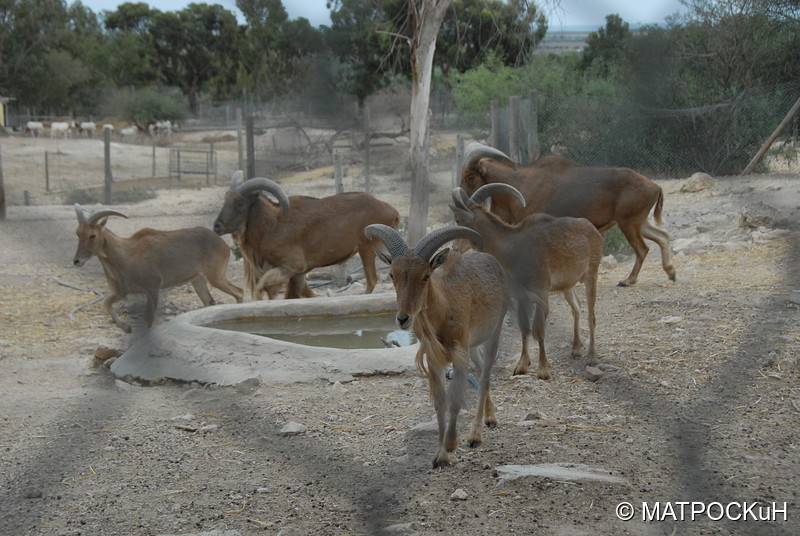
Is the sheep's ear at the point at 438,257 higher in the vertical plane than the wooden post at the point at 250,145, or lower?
lower

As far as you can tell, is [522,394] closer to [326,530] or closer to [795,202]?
[326,530]

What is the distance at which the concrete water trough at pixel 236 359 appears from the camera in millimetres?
6184

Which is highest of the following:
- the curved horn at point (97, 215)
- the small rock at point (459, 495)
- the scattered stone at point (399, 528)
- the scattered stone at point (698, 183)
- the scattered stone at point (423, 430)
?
the scattered stone at point (698, 183)

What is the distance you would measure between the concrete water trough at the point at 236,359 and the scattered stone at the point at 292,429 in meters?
0.97

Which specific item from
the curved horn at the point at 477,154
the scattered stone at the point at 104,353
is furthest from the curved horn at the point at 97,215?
the curved horn at the point at 477,154

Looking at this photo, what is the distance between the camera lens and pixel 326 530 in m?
3.65

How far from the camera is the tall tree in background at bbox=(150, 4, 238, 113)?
409 inches

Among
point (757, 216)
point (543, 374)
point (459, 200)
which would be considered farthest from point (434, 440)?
point (757, 216)

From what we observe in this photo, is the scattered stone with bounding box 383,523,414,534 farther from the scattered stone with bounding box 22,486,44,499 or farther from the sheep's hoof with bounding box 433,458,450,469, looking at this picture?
the scattered stone with bounding box 22,486,44,499

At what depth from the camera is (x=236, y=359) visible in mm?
6324

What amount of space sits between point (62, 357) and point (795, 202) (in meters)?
10.3

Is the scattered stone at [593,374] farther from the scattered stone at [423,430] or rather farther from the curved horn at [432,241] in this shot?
the curved horn at [432,241]

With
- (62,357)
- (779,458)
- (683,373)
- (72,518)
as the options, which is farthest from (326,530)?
(62,357)

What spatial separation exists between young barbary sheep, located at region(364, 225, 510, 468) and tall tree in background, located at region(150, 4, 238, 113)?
286 centimetres
